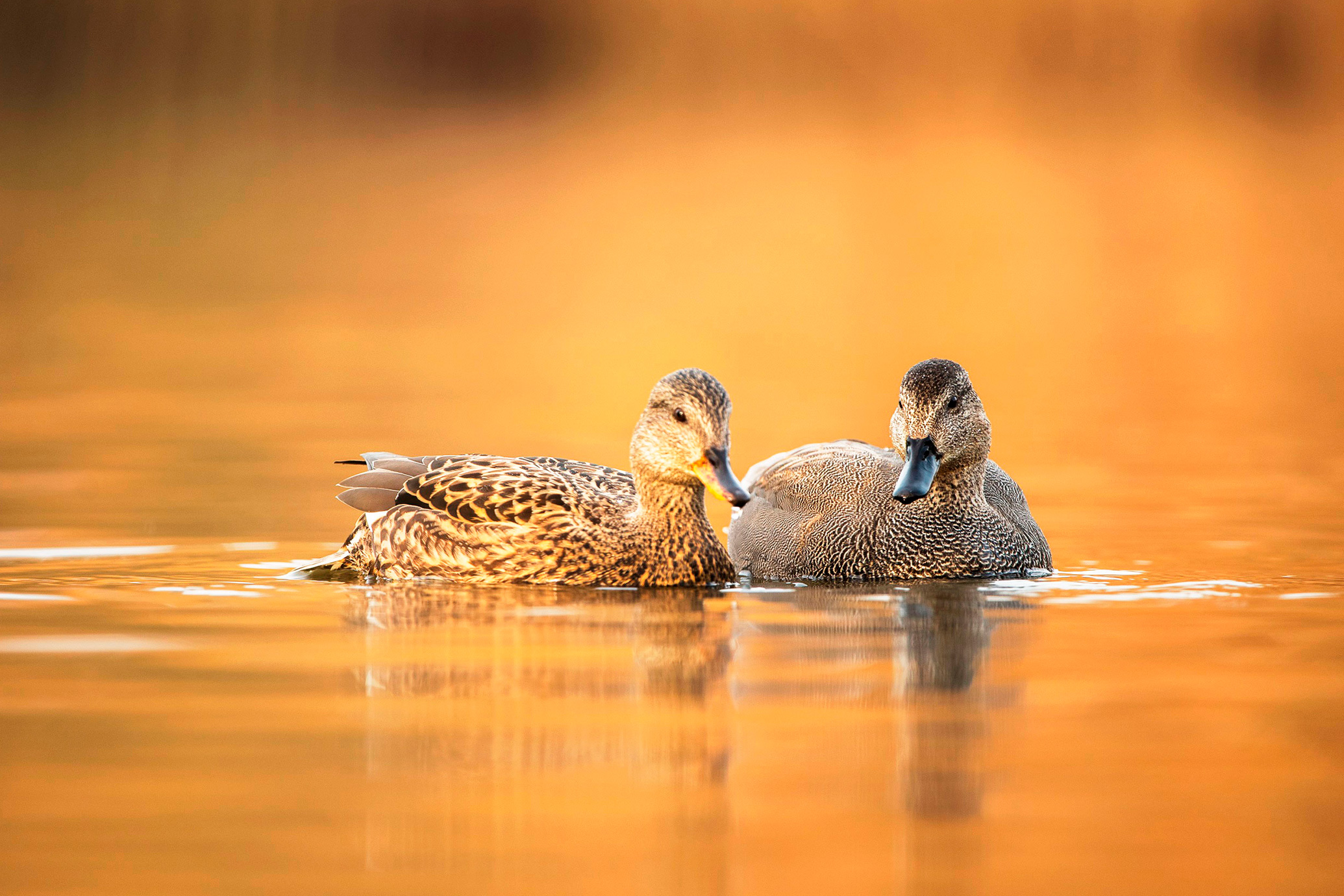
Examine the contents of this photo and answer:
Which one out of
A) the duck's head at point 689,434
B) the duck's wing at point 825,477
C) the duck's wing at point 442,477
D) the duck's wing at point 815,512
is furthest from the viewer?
the duck's wing at point 825,477

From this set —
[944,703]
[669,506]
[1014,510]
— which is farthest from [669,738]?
[1014,510]

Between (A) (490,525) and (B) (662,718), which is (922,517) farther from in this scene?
(B) (662,718)

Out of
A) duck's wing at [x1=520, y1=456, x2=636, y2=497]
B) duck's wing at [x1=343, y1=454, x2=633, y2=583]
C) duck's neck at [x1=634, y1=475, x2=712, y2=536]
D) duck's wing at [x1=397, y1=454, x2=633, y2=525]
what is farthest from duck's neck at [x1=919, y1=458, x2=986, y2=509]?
duck's wing at [x1=397, y1=454, x2=633, y2=525]

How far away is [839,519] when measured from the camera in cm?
1073

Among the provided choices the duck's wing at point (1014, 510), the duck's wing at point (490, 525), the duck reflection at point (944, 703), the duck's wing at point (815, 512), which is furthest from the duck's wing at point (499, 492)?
the duck's wing at point (1014, 510)

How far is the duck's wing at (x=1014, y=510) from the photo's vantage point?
419 inches

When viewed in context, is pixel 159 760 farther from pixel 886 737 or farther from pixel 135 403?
pixel 135 403

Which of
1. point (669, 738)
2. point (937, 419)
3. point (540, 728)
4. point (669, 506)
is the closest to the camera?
point (669, 738)

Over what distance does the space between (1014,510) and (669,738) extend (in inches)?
184

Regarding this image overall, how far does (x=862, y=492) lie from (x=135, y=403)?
9.69 metres

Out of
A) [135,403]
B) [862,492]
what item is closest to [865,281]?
[135,403]

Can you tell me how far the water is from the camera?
541 cm

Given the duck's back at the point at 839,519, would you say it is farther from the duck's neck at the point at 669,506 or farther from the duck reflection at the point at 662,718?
the duck's neck at the point at 669,506

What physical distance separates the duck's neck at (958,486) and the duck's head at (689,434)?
4.81ft
